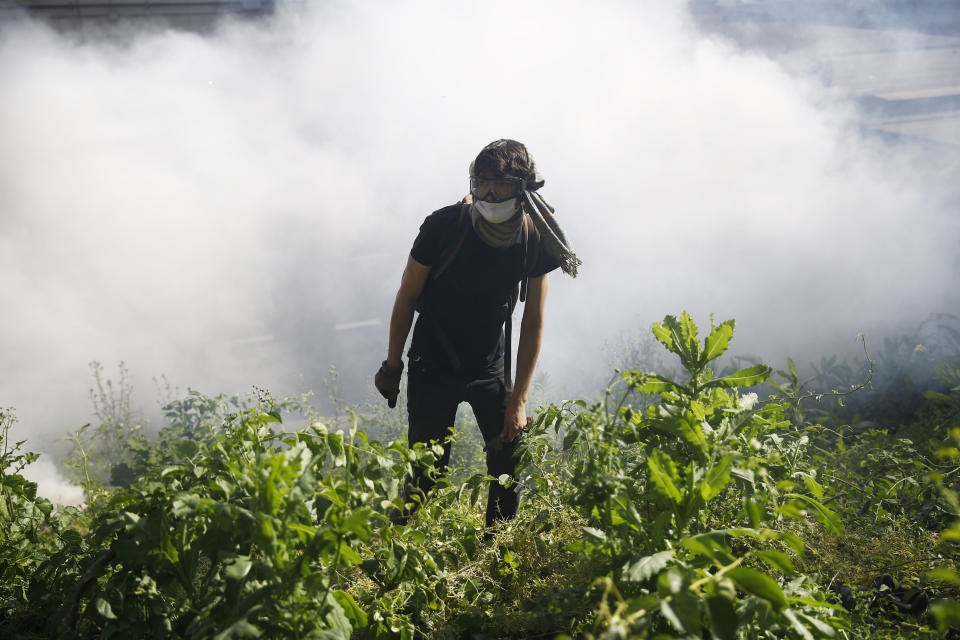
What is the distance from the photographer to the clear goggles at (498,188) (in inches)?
79.0

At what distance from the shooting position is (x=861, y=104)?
5.54 m

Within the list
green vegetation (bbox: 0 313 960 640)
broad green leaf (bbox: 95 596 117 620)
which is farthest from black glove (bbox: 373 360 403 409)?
broad green leaf (bbox: 95 596 117 620)

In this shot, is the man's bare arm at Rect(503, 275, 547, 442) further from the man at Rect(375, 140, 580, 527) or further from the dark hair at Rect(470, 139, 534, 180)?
the dark hair at Rect(470, 139, 534, 180)

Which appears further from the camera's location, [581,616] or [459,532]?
[459,532]

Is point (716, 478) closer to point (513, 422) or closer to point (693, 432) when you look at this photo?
point (693, 432)

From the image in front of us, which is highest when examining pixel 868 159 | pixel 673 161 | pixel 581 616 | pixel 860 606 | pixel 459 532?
pixel 673 161

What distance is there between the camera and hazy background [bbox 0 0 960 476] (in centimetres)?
483

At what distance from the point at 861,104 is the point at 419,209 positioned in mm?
3731

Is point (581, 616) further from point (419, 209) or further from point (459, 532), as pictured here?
point (419, 209)

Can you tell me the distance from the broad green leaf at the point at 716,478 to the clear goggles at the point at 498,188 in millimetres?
1215

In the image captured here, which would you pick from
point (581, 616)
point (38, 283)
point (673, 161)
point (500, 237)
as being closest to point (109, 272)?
point (38, 283)

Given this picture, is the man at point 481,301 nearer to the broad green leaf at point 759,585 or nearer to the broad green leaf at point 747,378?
the broad green leaf at point 747,378

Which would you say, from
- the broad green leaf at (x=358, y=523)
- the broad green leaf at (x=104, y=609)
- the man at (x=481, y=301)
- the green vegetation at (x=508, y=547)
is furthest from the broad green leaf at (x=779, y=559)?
the man at (x=481, y=301)

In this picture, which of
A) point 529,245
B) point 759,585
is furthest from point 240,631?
point 529,245
